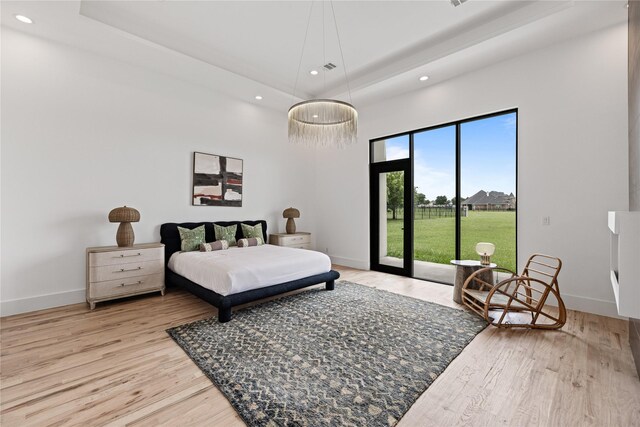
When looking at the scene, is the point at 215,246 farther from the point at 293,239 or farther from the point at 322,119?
the point at 322,119

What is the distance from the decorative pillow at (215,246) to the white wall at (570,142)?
4.20m

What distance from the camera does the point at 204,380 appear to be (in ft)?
6.57

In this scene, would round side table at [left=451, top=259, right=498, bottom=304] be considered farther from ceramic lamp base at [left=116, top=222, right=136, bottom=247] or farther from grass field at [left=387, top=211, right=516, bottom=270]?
ceramic lamp base at [left=116, top=222, right=136, bottom=247]

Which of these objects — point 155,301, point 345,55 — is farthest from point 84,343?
point 345,55

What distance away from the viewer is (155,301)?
12.3 feet

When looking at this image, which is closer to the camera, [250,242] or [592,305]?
[592,305]

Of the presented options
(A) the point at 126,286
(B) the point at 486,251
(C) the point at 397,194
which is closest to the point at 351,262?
(C) the point at 397,194

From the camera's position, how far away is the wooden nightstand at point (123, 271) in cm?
339

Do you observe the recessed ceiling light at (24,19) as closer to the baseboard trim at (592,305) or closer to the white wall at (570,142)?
the white wall at (570,142)

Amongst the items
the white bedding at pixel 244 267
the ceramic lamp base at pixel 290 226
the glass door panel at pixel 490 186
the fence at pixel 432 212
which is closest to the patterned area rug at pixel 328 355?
the white bedding at pixel 244 267

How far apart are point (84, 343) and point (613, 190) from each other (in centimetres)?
566

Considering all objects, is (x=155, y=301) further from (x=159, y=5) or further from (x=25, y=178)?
(x=159, y=5)

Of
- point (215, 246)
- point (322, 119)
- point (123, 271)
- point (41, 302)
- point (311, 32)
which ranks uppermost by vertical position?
point (311, 32)

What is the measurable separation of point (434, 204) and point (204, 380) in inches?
164
